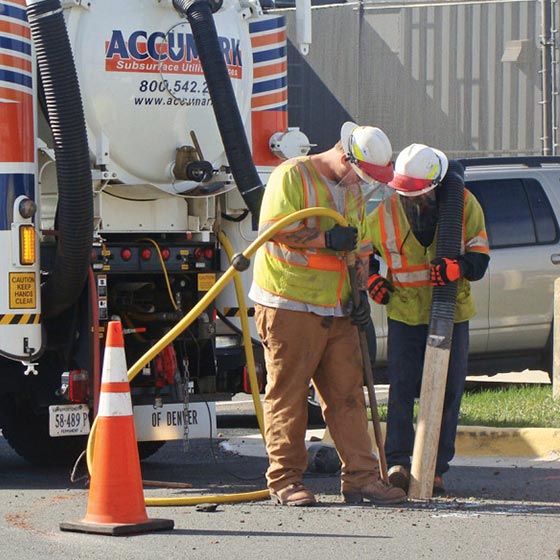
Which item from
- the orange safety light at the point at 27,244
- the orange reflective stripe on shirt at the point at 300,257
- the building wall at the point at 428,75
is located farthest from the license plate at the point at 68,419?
the building wall at the point at 428,75

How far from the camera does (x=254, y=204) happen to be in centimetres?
849

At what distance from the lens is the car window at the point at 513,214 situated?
11594mm

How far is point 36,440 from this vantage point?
9.12 meters

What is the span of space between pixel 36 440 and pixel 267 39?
2944 mm

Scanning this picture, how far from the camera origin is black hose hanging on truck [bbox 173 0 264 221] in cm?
805

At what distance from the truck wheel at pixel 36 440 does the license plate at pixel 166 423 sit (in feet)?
3.65

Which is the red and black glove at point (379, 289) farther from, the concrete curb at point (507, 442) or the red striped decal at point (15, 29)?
the red striped decal at point (15, 29)

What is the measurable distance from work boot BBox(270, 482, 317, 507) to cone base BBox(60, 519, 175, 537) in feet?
2.66

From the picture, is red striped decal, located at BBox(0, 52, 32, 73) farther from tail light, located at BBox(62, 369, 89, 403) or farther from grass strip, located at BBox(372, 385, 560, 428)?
grass strip, located at BBox(372, 385, 560, 428)

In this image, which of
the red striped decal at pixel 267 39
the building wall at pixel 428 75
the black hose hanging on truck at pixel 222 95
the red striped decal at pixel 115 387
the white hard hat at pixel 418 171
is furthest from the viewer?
the building wall at pixel 428 75

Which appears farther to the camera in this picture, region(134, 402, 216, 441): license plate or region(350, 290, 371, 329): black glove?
region(134, 402, 216, 441): license plate

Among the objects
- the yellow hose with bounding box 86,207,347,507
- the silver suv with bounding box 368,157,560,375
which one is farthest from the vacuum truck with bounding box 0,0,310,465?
the silver suv with bounding box 368,157,560,375

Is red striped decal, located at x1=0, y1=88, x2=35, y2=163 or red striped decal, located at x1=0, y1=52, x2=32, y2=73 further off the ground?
red striped decal, located at x1=0, y1=52, x2=32, y2=73

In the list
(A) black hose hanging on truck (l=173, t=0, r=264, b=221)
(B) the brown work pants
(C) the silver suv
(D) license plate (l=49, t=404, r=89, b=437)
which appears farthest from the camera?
(C) the silver suv
